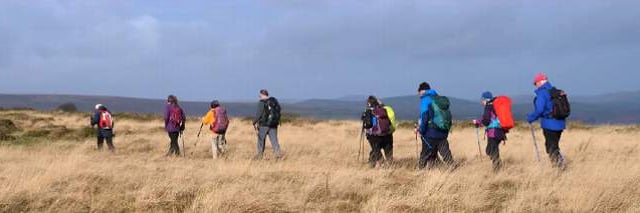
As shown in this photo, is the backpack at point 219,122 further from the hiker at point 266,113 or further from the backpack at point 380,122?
the backpack at point 380,122

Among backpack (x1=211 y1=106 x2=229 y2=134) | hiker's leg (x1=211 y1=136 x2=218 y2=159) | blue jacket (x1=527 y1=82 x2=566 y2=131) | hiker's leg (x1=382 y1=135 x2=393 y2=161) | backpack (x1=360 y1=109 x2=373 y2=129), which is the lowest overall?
hiker's leg (x1=211 y1=136 x2=218 y2=159)

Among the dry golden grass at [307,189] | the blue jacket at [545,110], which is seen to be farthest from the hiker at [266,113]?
the blue jacket at [545,110]

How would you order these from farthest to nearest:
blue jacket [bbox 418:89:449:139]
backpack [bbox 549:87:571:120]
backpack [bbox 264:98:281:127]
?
backpack [bbox 264:98:281:127] < blue jacket [bbox 418:89:449:139] < backpack [bbox 549:87:571:120]

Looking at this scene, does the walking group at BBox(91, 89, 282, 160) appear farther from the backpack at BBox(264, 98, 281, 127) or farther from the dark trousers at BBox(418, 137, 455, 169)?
the dark trousers at BBox(418, 137, 455, 169)

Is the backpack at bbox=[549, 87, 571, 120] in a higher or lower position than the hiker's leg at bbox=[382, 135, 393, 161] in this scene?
higher

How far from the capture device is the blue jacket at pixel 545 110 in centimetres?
881

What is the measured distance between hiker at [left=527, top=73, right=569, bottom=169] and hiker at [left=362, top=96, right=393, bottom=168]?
2895 millimetres

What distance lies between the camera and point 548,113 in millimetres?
8844

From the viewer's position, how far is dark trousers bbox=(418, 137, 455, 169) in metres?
9.75

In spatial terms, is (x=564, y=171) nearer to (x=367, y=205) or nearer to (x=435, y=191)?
(x=435, y=191)

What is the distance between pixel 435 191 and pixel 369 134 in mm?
4054

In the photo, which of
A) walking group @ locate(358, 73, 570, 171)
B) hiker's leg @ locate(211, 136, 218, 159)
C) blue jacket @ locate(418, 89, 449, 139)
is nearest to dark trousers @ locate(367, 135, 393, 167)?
walking group @ locate(358, 73, 570, 171)

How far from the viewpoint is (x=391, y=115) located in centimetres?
1133

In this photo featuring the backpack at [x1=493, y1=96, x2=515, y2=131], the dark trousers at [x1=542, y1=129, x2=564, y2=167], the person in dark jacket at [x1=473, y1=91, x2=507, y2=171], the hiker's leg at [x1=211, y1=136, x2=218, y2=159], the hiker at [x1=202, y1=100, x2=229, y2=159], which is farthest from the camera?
the hiker at [x1=202, y1=100, x2=229, y2=159]
